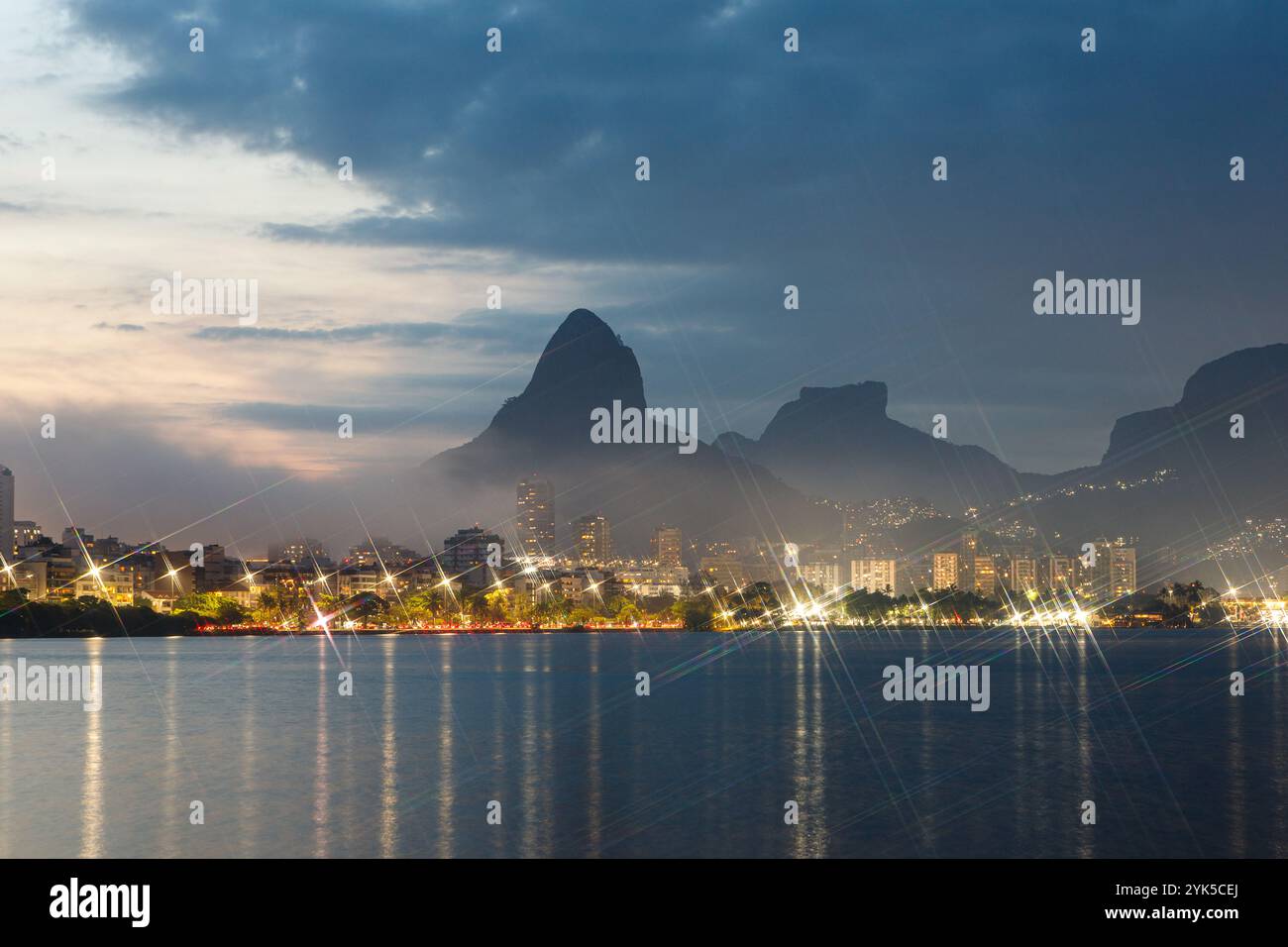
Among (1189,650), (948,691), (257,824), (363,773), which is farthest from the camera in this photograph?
(1189,650)
